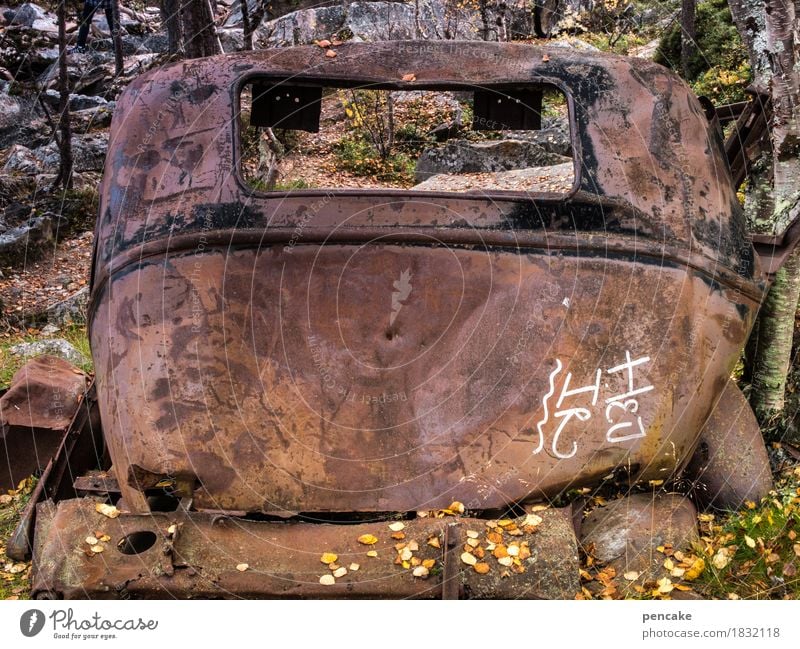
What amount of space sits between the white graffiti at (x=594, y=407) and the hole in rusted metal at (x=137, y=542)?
4.49 ft

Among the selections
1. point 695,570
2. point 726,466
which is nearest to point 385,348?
point 695,570

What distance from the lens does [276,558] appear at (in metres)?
2.69

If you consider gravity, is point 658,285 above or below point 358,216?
below

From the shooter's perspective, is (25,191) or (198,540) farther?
(25,191)

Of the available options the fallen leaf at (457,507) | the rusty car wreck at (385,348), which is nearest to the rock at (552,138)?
the rusty car wreck at (385,348)

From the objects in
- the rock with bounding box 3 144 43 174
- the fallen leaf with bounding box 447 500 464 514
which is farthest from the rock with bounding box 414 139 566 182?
Answer: the fallen leaf with bounding box 447 500 464 514

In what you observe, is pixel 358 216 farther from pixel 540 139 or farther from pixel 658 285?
pixel 540 139

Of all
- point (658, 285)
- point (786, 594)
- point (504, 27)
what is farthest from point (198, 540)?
point (504, 27)

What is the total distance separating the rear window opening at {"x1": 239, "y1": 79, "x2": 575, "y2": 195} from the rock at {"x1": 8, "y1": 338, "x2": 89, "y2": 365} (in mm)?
3417

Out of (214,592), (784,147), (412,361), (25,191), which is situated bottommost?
(25,191)

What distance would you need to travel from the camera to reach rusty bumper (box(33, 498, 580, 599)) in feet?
8.38

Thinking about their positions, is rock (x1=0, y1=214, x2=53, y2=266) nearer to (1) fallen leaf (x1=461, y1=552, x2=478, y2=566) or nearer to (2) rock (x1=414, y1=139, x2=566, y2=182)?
(2) rock (x1=414, y1=139, x2=566, y2=182)

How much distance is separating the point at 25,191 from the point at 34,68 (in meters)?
7.74

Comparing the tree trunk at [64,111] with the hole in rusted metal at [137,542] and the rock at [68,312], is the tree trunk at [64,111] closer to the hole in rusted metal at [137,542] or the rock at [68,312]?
the rock at [68,312]
